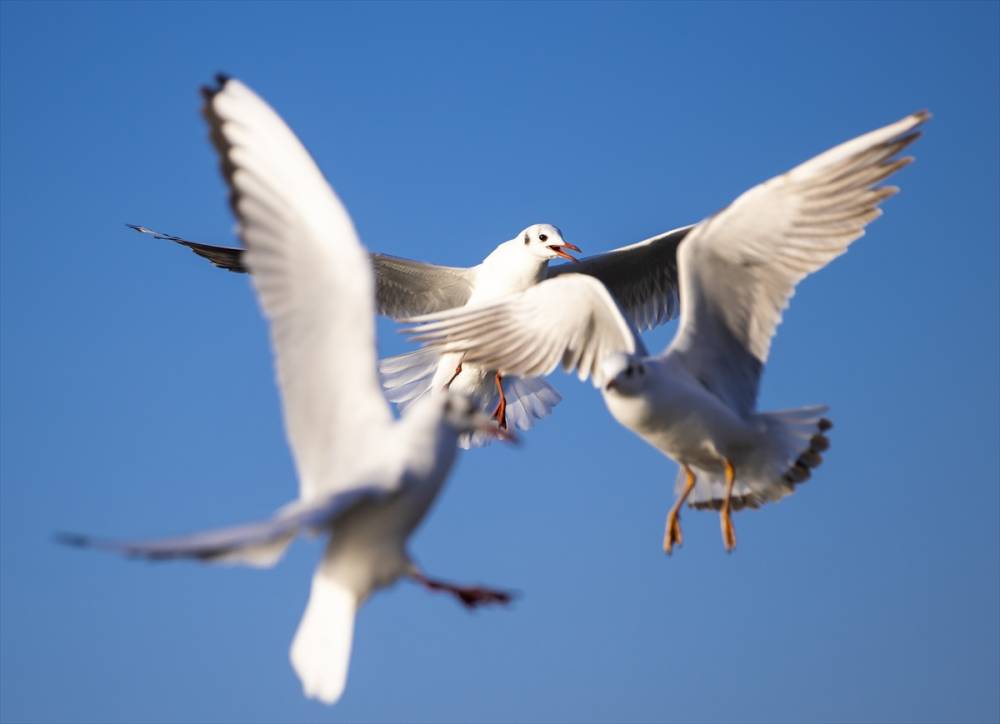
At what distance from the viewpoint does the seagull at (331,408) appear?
5180mm

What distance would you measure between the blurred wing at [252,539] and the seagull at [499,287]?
17.7 ft

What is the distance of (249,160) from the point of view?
580 cm

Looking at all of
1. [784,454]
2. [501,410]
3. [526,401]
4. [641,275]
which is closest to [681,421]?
[784,454]

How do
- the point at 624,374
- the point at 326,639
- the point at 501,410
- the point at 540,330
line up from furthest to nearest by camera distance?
the point at 501,410
the point at 540,330
the point at 624,374
the point at 326,639

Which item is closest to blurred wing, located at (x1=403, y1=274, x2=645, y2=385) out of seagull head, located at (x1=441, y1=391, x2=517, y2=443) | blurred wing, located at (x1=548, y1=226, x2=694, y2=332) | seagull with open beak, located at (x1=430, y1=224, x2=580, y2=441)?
seagull with open beak, located at (x1=430, y1=224, x2=580, y2=441)

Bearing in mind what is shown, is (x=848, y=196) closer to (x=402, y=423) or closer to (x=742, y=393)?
(x=742, y=393)

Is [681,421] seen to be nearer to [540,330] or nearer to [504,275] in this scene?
[540,330]

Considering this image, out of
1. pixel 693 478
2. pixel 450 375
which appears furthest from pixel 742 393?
pixel 450 375

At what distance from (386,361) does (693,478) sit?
378 centimetres

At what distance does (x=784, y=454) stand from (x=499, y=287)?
9.21ft

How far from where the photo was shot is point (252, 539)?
14.2 ft

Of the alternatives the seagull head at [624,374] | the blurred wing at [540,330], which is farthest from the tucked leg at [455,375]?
the seagull head at [624,374]

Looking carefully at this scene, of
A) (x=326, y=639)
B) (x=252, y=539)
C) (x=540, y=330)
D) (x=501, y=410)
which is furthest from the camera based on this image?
(x=501, y=410)

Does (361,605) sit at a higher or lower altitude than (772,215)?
lower
